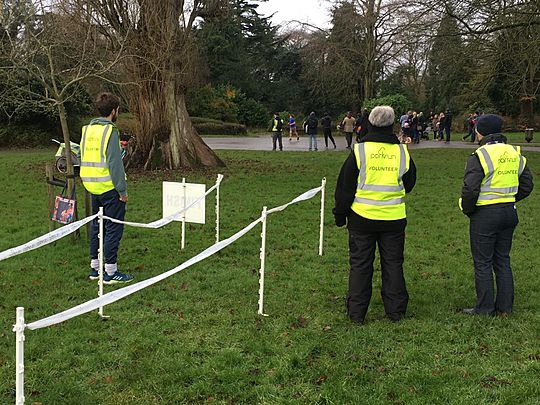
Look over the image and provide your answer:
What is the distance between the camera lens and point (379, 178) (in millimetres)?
5047

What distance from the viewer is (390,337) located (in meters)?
4.90

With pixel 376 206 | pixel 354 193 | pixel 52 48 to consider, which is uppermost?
pixel 52 48

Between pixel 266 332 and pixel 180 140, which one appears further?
pixel 180 140

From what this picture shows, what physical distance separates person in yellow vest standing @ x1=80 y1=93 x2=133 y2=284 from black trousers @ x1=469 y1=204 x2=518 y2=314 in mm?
3631

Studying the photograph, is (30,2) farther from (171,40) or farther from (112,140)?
(112,140)

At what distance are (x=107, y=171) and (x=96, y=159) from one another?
179mm

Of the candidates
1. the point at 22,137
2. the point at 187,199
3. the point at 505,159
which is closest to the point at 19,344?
the point at 505,159

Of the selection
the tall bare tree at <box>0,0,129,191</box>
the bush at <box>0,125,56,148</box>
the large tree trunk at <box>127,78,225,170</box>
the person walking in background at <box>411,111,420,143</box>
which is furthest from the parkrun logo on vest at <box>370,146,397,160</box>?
the bush at <box>0,125,56,148</box>

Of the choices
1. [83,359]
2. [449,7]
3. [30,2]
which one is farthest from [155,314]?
[449,7]

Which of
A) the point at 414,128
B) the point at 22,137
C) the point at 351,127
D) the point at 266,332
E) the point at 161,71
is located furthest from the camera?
the point at 414,128

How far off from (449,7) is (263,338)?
14177mm

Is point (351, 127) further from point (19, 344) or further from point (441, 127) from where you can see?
point (19, 344)

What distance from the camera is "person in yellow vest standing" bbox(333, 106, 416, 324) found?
16.5 feet

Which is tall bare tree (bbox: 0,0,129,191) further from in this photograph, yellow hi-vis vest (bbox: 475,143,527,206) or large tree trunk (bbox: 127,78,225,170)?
yellow hi-vis vest (bbox: 475,143,527,206)
